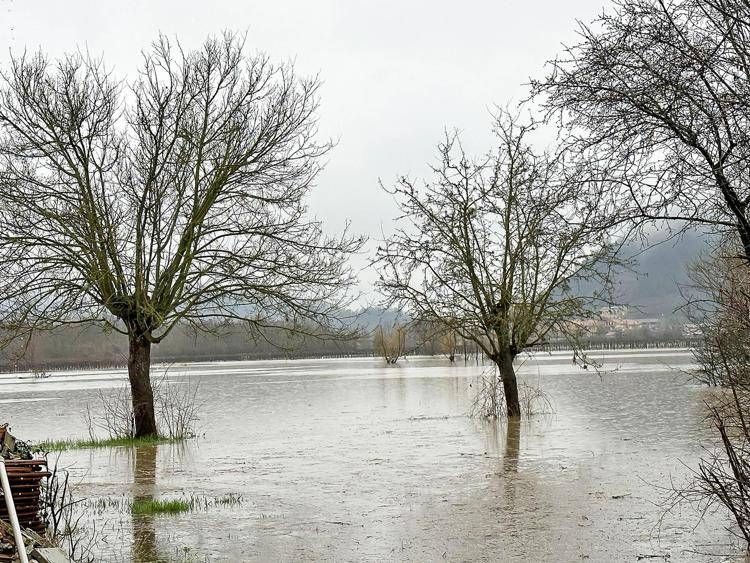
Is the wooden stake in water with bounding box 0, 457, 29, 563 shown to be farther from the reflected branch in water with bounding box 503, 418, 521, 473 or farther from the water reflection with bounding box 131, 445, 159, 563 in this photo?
the reflected branch in water with bounding box 503, 418, 521, 473

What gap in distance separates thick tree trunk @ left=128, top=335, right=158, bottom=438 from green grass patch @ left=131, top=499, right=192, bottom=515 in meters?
7.88

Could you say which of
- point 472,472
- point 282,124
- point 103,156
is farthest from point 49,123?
point 472,472

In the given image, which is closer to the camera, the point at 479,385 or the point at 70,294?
the point at 70,294

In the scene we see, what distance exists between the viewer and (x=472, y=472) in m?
13.4

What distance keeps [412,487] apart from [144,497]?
3755 millimetres

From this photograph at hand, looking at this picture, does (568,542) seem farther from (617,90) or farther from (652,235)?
(617,90)

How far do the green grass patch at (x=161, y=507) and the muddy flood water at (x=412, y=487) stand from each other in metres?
0.17

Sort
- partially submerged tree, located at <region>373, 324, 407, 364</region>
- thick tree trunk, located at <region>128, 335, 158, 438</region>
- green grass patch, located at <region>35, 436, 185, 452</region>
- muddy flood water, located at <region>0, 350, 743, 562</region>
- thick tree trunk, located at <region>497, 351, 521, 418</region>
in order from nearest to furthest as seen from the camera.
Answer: muddy flood water, located at <region>0, 350, 743, 562</region>, green grass patch, located at <region>35, 436, 185, 452</region>, thick tree trunk, located at <region>128, 335, 158, 438</region>, thick tree trunk, located at <region>497, 351, 521, 418</region>, partially submerged tree, located at <region>373, 324, 407, 364</region>

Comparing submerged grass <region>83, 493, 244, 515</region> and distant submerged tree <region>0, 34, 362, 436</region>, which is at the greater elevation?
distant submerged tree <region>0, 34, 362, 436</region>

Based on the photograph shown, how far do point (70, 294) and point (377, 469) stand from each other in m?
7.46

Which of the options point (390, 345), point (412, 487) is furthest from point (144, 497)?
point (390, 345)

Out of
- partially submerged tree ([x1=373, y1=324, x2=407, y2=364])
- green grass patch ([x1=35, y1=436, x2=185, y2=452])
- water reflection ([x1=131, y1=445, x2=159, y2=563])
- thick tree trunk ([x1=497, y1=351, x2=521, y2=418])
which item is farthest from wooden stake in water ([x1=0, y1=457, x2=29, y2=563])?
partially submerged tree ([x1=373, y1=324, x2=407, y2=364])

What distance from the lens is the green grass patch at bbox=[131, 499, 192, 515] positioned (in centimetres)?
1070

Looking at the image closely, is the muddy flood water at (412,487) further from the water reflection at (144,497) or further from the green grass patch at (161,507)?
the green grass patch at (161,507)
